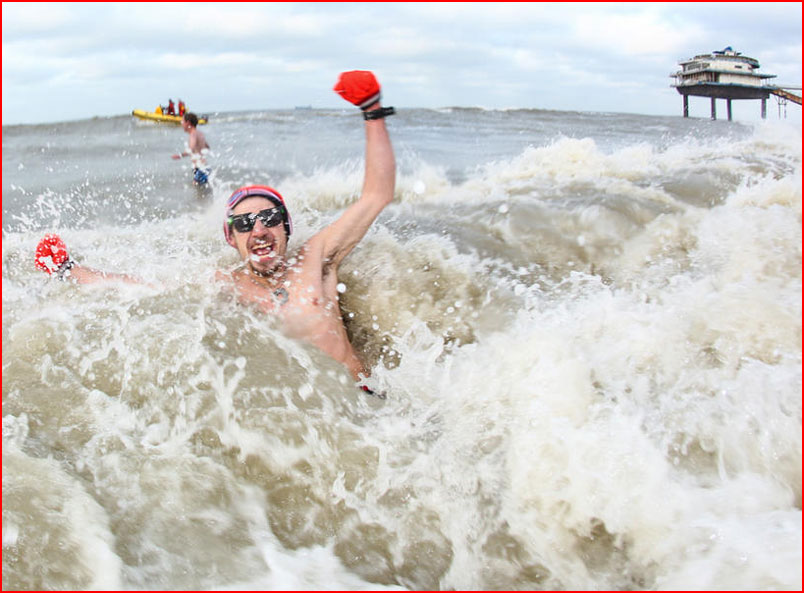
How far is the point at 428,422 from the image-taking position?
315 cm

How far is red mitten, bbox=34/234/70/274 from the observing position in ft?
13.1

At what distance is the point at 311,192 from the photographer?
7.75 metres

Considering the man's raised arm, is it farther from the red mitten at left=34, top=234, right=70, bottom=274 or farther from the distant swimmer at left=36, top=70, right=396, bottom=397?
the red mitten at left=34, top=234, right=70, bottom=274

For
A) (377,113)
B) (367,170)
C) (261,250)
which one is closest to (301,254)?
(261,250)

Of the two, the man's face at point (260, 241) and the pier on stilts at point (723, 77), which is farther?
the pier on stilts at point (723, 77)

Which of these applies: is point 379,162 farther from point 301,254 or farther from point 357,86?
point 301,254

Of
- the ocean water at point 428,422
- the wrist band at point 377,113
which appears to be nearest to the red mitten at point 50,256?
the ocean water at point 428,422

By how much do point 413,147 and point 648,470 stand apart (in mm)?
15849

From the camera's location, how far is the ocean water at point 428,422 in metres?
2.38

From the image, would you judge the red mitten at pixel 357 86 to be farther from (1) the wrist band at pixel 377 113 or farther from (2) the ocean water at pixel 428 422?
(2) the ocean water at pixel 428 422

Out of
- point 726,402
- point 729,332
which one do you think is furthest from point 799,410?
point 729,332

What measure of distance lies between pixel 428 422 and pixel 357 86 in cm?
195

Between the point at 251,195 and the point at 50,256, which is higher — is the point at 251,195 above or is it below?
above

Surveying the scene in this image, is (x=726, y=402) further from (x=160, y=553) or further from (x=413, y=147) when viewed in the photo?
(x=413, y=147)
